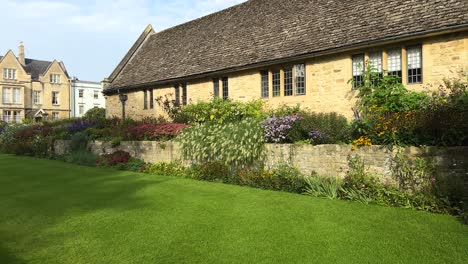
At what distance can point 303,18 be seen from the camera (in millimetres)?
16891

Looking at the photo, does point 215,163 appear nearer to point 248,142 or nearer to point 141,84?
point 248,142

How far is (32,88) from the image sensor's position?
5362 centimetres

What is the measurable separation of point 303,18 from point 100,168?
11.2 m

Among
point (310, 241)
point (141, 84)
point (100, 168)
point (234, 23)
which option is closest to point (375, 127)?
point (310, 241)

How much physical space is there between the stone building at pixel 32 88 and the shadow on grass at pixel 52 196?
140ft

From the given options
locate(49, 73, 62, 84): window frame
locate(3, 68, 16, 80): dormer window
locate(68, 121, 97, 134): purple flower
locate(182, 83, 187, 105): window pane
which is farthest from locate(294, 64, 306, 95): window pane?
locate(49, 73, 62, 84): window frame

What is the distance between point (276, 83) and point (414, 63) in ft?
19.5

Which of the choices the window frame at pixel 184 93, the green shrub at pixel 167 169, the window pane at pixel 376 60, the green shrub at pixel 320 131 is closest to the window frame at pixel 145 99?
the window frame at pixel 184 93

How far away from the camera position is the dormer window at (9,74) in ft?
167

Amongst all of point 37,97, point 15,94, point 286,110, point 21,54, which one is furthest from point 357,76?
point 21,54

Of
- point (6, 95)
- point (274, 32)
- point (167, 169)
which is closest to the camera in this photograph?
point (167, 169)

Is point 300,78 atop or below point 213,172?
atop

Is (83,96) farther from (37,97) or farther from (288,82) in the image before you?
(288,82)

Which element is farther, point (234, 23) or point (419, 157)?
point (234, 23)
